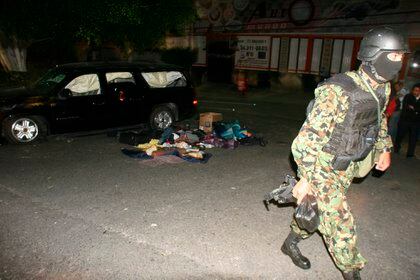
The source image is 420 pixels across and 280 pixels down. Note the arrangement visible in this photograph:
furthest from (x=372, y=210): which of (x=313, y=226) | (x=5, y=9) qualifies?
(x=5, y=9)

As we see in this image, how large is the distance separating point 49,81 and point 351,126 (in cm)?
694

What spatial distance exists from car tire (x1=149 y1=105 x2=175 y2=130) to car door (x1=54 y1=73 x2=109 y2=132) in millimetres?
1296

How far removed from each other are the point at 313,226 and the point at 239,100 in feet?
43.0

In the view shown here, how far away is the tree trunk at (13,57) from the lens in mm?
14297

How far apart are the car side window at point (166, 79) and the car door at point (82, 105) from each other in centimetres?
147

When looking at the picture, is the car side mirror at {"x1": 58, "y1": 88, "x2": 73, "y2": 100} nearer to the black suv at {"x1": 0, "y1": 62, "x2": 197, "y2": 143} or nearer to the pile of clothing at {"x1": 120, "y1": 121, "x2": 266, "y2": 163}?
the black suv at {"x1": 0, "y1": 62, "x2": 197, "y2": 143}

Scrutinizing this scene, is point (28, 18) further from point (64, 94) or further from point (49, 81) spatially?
point (64, 94)

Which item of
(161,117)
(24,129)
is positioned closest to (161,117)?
(161,117)

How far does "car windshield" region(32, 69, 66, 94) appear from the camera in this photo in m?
7.60

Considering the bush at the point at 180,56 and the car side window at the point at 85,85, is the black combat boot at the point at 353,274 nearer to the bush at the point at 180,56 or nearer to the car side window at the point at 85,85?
the car side window at the point at 85,85

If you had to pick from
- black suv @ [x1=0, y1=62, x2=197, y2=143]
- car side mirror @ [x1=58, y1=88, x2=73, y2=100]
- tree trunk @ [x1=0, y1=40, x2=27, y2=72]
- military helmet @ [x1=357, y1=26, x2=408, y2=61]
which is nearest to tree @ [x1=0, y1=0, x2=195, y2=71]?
tree trunk @ [x1=0, y1=40, x2=27, y2=72]

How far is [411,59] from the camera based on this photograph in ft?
47.6

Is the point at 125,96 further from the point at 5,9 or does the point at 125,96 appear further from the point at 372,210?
the point at 5,9

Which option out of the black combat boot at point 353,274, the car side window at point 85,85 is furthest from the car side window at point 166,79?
the black combat boot at point 353,274
